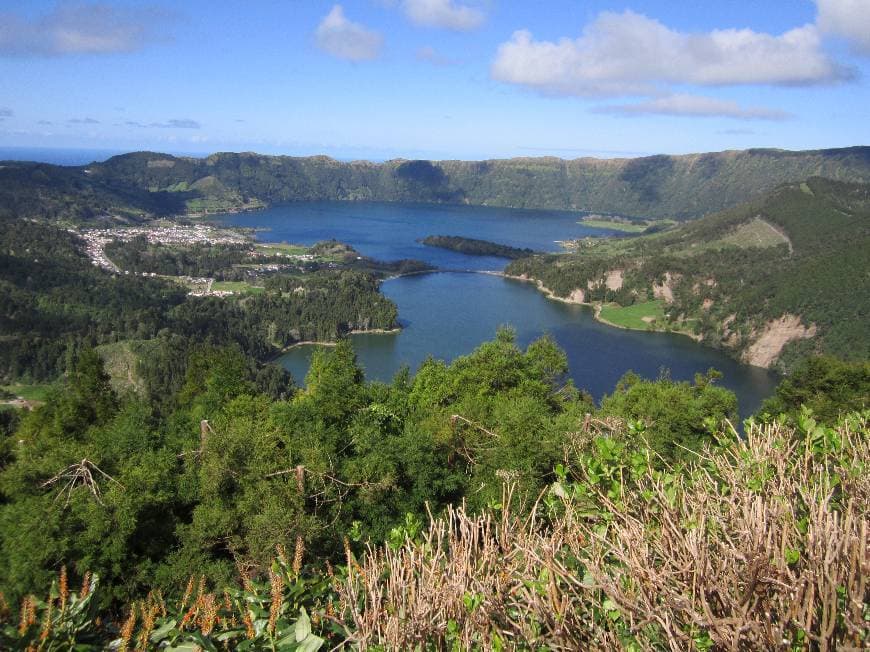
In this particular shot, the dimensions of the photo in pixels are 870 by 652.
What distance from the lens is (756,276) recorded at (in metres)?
76.0

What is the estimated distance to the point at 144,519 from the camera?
980 cm

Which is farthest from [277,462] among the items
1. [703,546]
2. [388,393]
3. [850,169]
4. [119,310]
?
[850,169]

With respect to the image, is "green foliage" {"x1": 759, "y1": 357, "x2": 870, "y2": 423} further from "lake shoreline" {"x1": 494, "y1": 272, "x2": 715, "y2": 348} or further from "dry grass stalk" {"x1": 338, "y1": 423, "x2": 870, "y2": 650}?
"lake shoreline" {"x1": 494, "y1": 272, "x2": 715, "y2": 348}

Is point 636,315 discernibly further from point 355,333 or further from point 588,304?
point 355,333

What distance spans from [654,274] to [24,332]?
78196mm

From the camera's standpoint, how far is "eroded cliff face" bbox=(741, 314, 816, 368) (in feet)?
195

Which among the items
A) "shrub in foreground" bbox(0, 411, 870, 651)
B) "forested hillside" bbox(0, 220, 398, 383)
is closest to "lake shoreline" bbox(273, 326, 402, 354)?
"forested hillside" bbox(0, 220, 398, 383)

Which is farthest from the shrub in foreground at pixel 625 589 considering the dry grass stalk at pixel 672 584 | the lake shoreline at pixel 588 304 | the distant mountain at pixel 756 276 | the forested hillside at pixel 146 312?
the lake shoreline at pixel 588 304

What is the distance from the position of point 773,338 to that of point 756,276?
1775 cm

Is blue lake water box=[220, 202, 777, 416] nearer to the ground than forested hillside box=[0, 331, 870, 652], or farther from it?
nearer to the ground

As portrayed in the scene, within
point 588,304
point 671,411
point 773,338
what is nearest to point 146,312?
point 588,304

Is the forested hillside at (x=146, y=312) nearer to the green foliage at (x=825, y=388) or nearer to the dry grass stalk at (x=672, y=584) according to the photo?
the green foliage at (x=825, y=388)

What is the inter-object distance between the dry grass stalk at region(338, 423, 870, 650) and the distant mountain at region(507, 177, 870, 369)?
198ft

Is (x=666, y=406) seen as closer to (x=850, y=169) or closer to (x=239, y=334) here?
(x=239, y=334)
